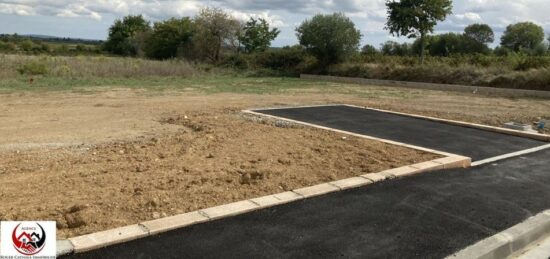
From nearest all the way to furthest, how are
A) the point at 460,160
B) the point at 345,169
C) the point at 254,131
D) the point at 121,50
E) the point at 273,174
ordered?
the point at 273,174
the point at 345,169
the point at 460,160
the point at 254,131
the point at 121,50

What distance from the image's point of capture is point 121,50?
62.2 m

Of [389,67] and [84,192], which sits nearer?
[84,192]

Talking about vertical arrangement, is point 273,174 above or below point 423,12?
below

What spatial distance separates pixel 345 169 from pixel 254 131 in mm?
2712

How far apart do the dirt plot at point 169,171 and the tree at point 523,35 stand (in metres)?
46.7

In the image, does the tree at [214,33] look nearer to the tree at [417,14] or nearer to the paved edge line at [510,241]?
the tree at [417,14]

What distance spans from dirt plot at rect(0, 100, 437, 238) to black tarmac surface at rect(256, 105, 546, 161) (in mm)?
988

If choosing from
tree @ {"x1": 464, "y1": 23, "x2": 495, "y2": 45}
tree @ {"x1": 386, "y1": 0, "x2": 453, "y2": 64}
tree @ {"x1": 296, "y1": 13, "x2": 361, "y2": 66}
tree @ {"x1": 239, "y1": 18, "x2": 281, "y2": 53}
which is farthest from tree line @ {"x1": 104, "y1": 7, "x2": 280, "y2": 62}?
tree @ {"x1": 464, "y1": 23, "x2": 495, "y2": 45}

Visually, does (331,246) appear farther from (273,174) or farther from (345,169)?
(345,169)

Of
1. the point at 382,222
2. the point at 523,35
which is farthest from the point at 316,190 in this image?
the point at 523,35

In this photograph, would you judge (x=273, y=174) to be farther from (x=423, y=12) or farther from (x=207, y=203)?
(x=423, y=12)

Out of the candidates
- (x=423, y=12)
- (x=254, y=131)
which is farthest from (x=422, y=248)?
(x=423, y=12)

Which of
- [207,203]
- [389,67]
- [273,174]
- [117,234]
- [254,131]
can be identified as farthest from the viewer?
[389,67]

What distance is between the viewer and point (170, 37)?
44.3 meters
